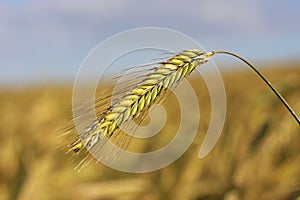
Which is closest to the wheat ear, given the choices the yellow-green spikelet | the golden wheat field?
the yellow-green spikelet

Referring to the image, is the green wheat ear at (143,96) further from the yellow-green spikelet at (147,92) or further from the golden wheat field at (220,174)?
the golden wheat field at (220,174)

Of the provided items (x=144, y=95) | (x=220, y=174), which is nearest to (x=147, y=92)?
(x=144, y=95)

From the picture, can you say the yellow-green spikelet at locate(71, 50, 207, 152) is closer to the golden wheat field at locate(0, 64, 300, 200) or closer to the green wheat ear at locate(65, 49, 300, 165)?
the green wheat ear at locate(65, 49, 300, 165)

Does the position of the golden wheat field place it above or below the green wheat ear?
below

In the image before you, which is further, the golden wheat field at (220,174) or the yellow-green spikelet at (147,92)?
the golden wheat field at (220,174)

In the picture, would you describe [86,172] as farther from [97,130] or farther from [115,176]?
[97,130]

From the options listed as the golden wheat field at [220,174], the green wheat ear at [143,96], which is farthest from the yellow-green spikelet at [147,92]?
the golden wheat field at [220,174]

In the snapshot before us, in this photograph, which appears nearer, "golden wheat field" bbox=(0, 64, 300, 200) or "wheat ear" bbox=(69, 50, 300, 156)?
"wheat ear" bbox=(69, 50, 300, 156)

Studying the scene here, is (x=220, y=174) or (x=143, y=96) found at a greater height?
(x=143, y=96)

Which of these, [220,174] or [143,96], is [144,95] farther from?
[220,174]
